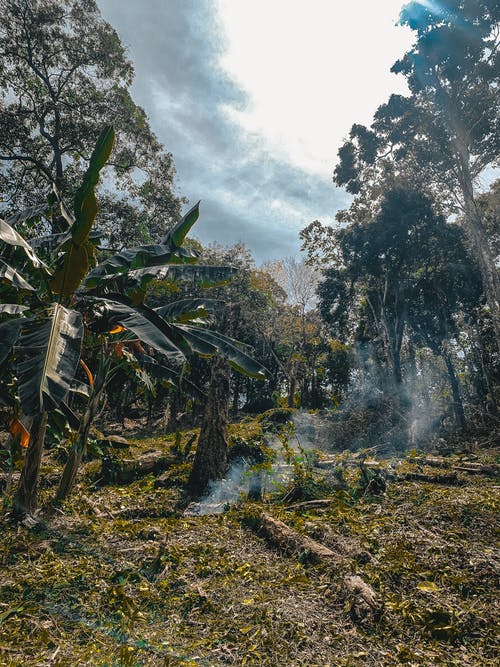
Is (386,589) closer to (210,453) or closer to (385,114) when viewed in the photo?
(210,453)

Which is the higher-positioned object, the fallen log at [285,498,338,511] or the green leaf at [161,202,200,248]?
the green leaf at [161,202,200,248]

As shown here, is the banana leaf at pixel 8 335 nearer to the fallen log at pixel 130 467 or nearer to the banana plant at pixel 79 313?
the banana plant at pixel 79 313

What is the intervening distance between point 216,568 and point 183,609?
29.0 inches

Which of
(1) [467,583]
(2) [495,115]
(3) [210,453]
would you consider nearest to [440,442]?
(3) [210,453]

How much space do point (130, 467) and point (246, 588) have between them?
184 inches

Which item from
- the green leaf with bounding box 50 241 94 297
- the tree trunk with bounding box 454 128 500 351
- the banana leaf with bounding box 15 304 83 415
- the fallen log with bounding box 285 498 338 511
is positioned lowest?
the fallen log with bounding box 285 498 338 511

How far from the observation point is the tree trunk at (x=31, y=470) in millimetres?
4512

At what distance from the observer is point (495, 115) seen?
619 inches

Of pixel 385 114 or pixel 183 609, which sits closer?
pixel 183 609

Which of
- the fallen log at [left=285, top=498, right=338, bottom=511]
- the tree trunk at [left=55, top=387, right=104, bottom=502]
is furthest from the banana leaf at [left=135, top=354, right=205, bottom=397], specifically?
the fallen log at [left=285, top=498, right=338, bottom=511]

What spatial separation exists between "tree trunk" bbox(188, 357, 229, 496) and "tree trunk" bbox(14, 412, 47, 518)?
8.52 feet

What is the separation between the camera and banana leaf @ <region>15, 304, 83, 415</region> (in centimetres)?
277

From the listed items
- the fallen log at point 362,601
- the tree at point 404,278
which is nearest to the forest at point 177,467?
the fallen log at point 362,601

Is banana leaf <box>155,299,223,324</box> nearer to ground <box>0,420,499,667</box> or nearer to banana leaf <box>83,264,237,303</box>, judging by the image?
banana leaf <box>83,264,237,303</box>
